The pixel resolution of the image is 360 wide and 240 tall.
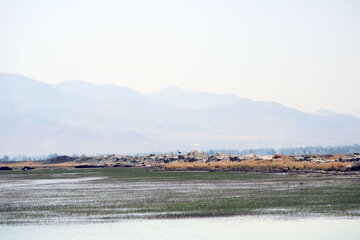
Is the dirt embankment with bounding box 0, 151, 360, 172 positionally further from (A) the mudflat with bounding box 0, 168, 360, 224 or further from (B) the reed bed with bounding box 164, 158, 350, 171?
(A) the mudflat with bounding box 0, 168, 360, 224

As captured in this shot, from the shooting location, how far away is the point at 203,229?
3259cm

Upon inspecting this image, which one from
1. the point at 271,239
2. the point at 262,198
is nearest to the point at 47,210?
the point at 262,198

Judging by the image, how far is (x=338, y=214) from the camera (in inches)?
1407

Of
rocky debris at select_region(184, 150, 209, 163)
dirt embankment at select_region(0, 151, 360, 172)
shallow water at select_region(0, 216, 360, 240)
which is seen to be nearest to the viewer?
shallow water at select_region(0, 216, 360, 240)

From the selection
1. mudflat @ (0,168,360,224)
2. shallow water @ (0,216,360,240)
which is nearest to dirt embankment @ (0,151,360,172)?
mudflat @ (0,168,360,224)

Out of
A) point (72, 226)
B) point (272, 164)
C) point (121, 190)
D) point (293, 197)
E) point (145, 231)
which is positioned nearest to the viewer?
point (145, 231)

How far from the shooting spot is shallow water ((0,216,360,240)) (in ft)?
101

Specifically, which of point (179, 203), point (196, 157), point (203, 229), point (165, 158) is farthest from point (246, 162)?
point (203, 229)

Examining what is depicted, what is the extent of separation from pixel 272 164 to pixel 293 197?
48.7 meters

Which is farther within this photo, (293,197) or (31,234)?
(293,197)

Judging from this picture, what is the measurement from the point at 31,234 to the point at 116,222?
5098mm

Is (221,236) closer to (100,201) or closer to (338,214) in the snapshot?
(338,214)

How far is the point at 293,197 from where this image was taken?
44062 mm

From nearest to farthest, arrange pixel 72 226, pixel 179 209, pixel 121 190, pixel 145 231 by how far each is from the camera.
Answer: pixel 145 231
pixel 72 226
pixel 179 209
pixel 121 190
